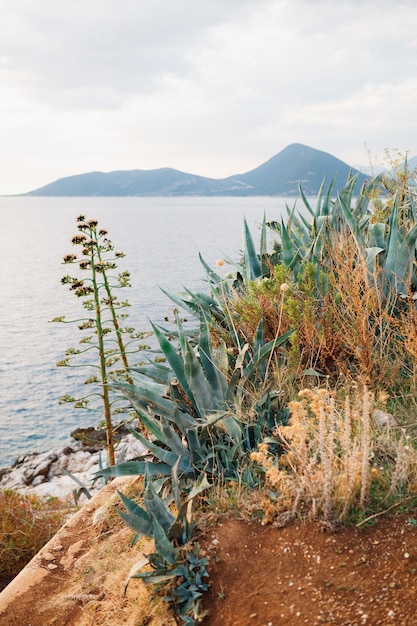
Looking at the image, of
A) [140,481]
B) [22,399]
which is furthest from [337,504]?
[22,399]

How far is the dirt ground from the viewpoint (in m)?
2.41

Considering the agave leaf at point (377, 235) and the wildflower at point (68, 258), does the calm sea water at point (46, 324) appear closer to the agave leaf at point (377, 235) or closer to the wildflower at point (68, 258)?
the wildflower at point (68, 258)

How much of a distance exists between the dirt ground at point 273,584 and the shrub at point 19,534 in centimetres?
274

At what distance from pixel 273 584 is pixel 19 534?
4439 millimetres

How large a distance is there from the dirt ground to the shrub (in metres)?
2.74

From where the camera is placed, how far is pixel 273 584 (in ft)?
8.46

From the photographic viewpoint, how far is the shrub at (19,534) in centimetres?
589

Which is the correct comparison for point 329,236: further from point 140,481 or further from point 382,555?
point 382,555

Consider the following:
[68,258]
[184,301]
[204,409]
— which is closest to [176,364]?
[204,409]

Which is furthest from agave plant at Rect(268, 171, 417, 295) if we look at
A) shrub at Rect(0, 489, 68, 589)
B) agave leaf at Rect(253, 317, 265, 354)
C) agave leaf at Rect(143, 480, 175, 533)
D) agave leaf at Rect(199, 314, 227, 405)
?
shrub at Rect(0, 489, 68, 589)

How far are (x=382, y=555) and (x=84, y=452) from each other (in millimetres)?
12076

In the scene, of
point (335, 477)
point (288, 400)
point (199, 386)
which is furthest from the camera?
point (288, 400)

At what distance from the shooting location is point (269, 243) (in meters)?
6.64

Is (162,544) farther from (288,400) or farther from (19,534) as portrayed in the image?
(19,534)
